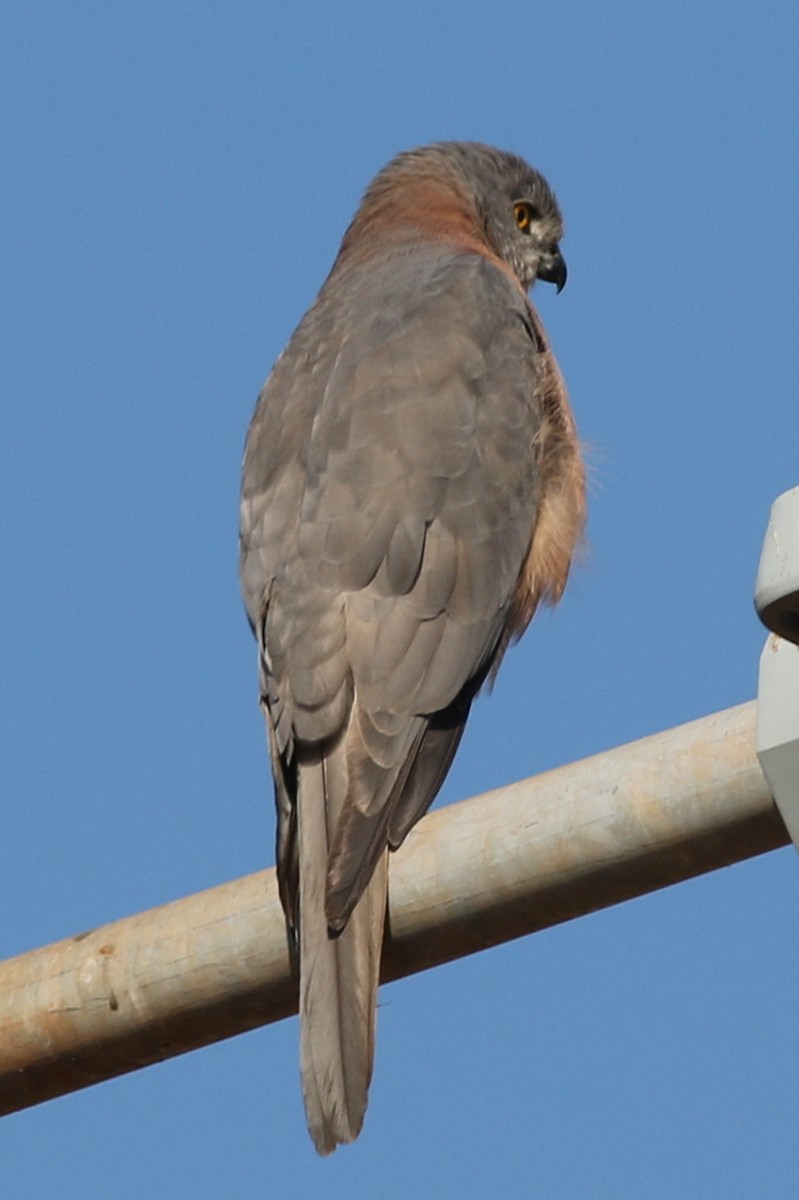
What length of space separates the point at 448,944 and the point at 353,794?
1197 millimetres

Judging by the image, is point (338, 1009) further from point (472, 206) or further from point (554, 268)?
point (554, 268)

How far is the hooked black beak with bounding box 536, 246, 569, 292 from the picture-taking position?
794 centimetres

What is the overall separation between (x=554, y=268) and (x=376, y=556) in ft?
9.70

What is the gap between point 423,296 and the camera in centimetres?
625

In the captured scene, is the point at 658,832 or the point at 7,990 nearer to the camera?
the point at 658,832

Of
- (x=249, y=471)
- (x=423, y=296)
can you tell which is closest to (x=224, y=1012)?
(x=249, y=471)

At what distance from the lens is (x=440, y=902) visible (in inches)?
136

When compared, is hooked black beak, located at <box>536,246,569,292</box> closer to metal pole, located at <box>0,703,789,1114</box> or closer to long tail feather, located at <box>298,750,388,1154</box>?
long tail feather, located at <box>298,750,388,1154</box>

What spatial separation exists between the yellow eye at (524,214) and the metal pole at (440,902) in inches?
177

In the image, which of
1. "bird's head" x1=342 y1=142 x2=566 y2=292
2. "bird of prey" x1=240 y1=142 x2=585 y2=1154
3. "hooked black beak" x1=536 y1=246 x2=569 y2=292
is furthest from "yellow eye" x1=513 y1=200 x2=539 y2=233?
"bird of prey" x1=240 y1=142 x2=585 y2=1154

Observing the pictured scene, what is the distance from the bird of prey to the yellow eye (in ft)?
2.98

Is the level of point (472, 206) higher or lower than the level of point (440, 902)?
higher

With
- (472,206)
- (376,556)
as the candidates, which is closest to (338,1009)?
(376,556)

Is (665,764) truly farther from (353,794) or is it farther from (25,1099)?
(353,794)
